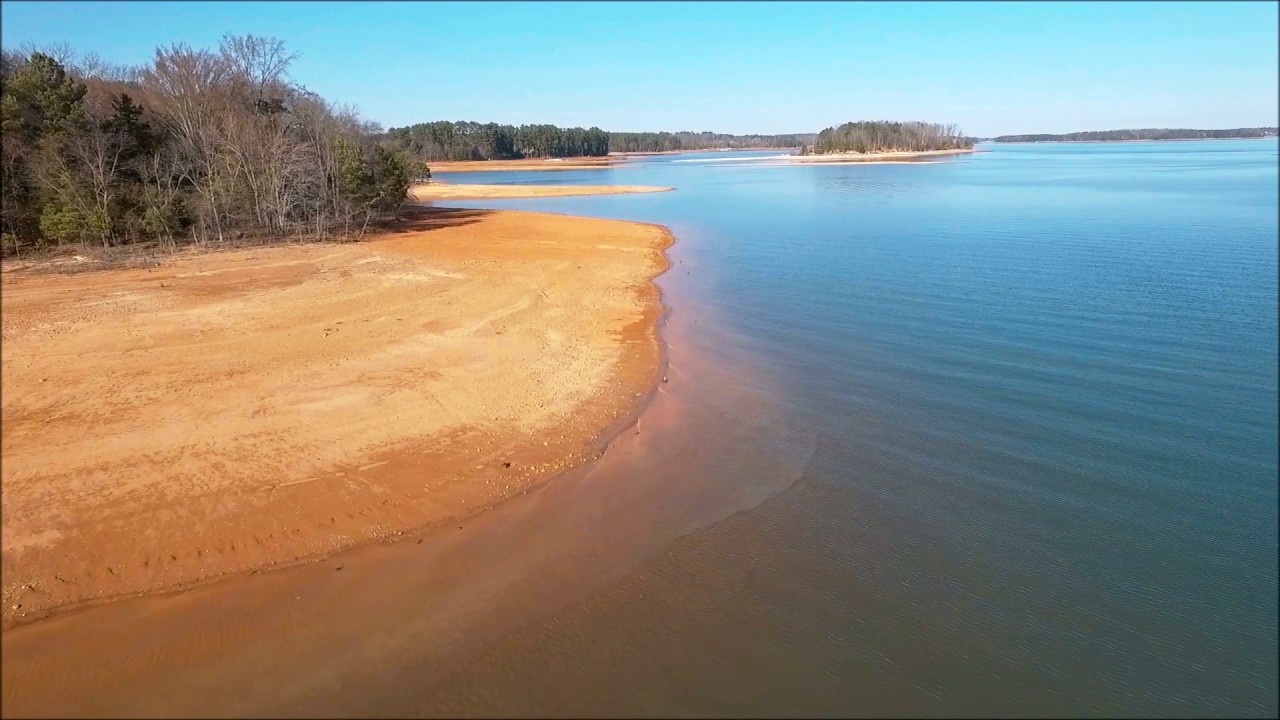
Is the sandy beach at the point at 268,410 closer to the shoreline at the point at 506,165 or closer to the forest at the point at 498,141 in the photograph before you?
the shoreline at the point at 506,165

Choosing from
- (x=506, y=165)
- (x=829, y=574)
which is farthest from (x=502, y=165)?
(x=829, y=574)

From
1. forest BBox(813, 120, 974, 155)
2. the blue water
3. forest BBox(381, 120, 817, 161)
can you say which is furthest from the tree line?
the blue water

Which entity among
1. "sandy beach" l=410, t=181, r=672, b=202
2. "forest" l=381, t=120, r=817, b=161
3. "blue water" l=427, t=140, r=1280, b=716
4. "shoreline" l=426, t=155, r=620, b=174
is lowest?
"blue water" l=427, t=140, r=1280, b=716

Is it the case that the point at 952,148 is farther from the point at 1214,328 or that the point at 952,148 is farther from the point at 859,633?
the point at 859,633

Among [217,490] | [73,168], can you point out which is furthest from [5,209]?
[217,490]

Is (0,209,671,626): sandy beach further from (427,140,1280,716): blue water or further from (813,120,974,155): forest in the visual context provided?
(813,120,974,155): forest

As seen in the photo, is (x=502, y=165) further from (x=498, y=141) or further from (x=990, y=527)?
(x=990, y=527)
